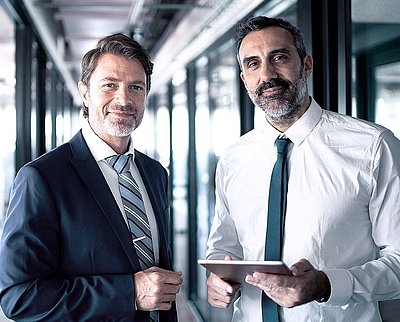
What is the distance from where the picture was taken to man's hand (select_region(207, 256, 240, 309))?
→ 189 centimetres

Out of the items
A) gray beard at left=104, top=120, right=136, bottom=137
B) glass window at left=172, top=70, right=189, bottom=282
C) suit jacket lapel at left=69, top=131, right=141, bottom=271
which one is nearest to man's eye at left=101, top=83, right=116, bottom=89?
gray beard at left=104, top=120, right=136, bottom=137

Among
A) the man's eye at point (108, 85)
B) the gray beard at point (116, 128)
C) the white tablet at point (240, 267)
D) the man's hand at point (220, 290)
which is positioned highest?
the man's eye at point (108, 85)

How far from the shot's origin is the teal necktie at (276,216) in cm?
191

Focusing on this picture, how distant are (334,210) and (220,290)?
1.49ft

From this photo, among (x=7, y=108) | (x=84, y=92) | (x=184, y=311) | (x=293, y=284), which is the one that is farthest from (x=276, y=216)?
(x=184, y=311)

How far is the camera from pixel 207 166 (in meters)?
5.36

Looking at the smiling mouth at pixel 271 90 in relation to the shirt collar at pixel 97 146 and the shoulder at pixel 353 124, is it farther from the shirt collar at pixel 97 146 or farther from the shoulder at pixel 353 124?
the shirt collar at pixel 97 146

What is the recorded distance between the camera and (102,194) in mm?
1856

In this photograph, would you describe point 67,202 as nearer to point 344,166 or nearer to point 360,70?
point 344,166

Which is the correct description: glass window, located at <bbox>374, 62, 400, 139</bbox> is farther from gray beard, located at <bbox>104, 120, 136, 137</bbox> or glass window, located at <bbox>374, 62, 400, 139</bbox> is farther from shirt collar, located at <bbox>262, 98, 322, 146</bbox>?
gray beard, located at <bbox>104, 120, 136, 137</bbox>

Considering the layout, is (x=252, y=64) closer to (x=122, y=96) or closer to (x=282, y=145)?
(x=282, y=145)

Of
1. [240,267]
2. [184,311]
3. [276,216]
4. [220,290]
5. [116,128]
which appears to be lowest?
[184,311]

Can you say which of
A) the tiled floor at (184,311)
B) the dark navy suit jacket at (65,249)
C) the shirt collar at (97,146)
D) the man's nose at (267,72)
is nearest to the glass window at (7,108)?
the tiled floor at (184,311)

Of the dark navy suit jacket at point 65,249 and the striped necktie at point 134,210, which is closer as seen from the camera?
the dark navy suit jacket at point 65,249
